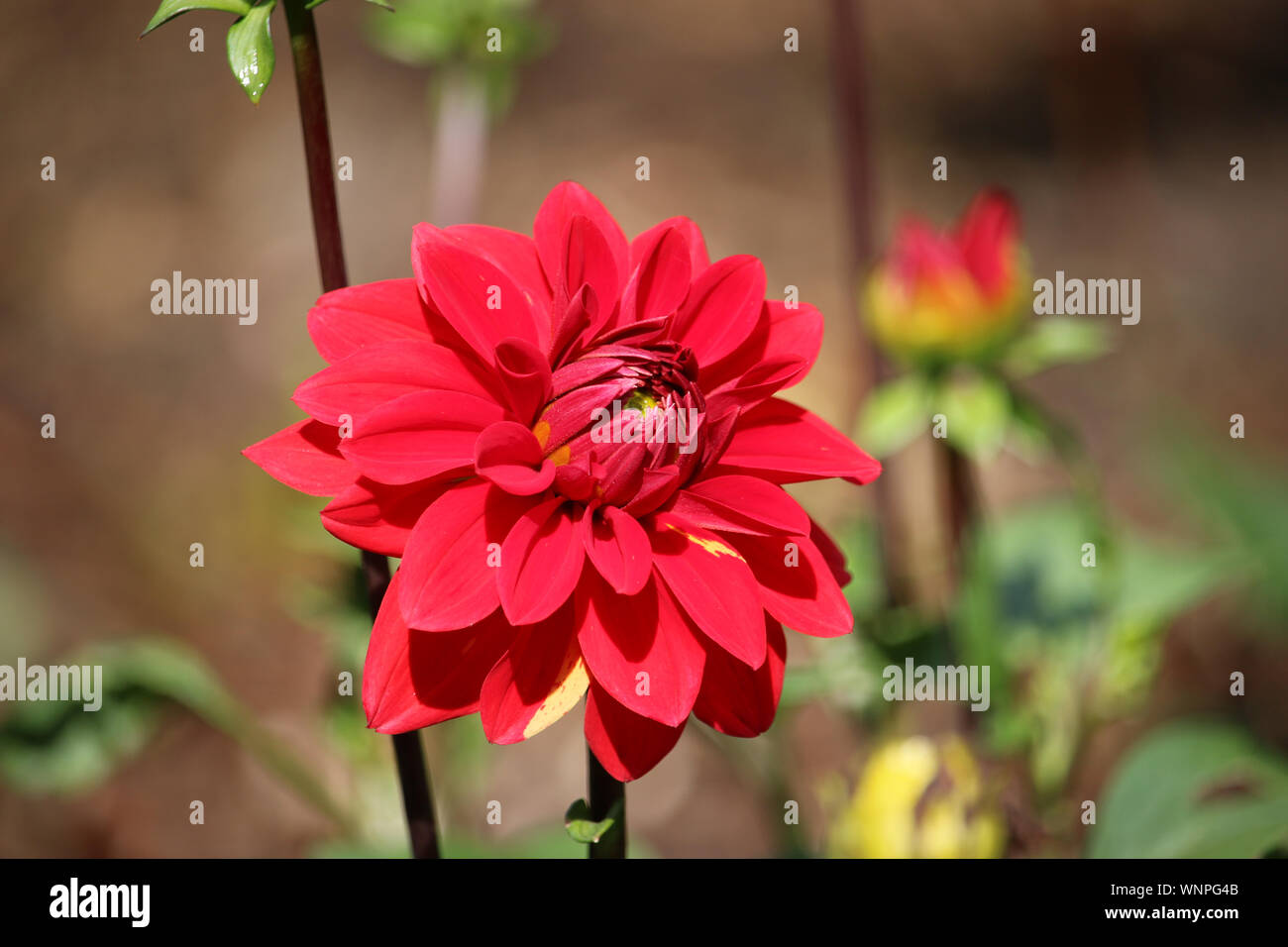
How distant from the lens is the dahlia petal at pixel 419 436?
44cm

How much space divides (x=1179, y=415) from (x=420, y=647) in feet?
5.36

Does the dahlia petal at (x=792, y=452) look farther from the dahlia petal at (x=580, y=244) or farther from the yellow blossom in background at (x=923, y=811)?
the yellow blossom in background at (x=923, y=811)

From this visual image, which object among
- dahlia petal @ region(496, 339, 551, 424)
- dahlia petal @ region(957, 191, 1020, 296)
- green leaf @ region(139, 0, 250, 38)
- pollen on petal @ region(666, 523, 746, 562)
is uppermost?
dahlia petal @ region(957, 191, 1020, 296)

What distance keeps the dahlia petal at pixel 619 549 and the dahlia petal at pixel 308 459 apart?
119 millimetres

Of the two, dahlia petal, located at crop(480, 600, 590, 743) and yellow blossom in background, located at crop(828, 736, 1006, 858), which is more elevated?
dahlia petal, located at crop(480, 600, 590, 743)

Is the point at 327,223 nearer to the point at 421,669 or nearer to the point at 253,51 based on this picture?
the point at 253,51

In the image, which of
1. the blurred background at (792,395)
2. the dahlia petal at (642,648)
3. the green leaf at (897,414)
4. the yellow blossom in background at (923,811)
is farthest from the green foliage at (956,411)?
the dahlia petal at (642,648)

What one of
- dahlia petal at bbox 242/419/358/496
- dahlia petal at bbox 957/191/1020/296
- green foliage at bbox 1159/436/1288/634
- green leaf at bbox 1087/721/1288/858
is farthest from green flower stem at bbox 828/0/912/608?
dahlia petal at bbox 242/419/358/496

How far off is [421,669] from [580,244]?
220 mm

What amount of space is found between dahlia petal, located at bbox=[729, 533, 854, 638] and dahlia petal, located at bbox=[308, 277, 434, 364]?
201mm

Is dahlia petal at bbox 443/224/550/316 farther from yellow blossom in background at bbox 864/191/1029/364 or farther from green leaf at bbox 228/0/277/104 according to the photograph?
yellow blossom in background at bbox 864/191/1029/364

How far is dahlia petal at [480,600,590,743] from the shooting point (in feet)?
1.50

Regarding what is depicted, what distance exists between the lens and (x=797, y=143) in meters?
2.26
